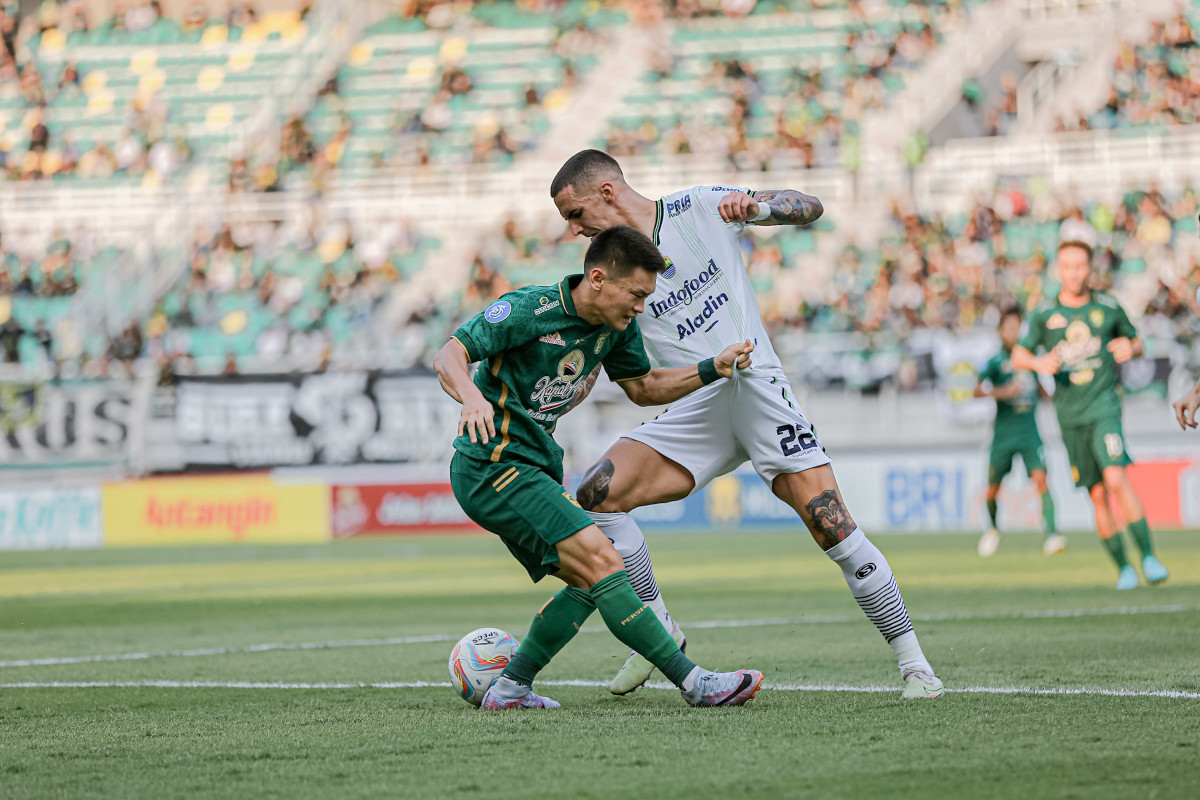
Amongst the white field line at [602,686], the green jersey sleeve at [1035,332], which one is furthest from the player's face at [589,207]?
the green jersey sleeve at [1035,332]

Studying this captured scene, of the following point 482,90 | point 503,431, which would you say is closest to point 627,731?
point 503,431

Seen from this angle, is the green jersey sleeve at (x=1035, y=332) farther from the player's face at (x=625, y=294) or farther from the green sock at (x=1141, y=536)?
the player's face at (x=625, y=294)

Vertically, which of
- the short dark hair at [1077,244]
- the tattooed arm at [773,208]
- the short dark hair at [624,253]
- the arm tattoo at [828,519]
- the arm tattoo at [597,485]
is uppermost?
the short dark hair at [1077,244]

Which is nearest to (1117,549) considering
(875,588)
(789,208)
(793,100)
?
(875,588)

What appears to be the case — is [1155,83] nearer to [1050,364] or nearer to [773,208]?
[1050,364]

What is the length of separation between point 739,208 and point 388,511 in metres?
17.6

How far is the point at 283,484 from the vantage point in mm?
22891

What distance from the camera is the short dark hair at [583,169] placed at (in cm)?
599

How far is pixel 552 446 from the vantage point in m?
5.75

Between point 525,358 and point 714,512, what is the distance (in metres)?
17.5

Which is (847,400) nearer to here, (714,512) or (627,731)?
(714,512)

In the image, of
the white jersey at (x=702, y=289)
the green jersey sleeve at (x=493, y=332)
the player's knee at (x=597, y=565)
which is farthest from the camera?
the white jersey at (x=702, y=289)

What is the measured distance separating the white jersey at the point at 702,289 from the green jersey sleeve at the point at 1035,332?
5.99 m

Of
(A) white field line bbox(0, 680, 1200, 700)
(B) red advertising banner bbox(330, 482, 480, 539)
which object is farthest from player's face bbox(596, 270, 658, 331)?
(B) red advertising banner bbox(330, 482, 480, 539)
